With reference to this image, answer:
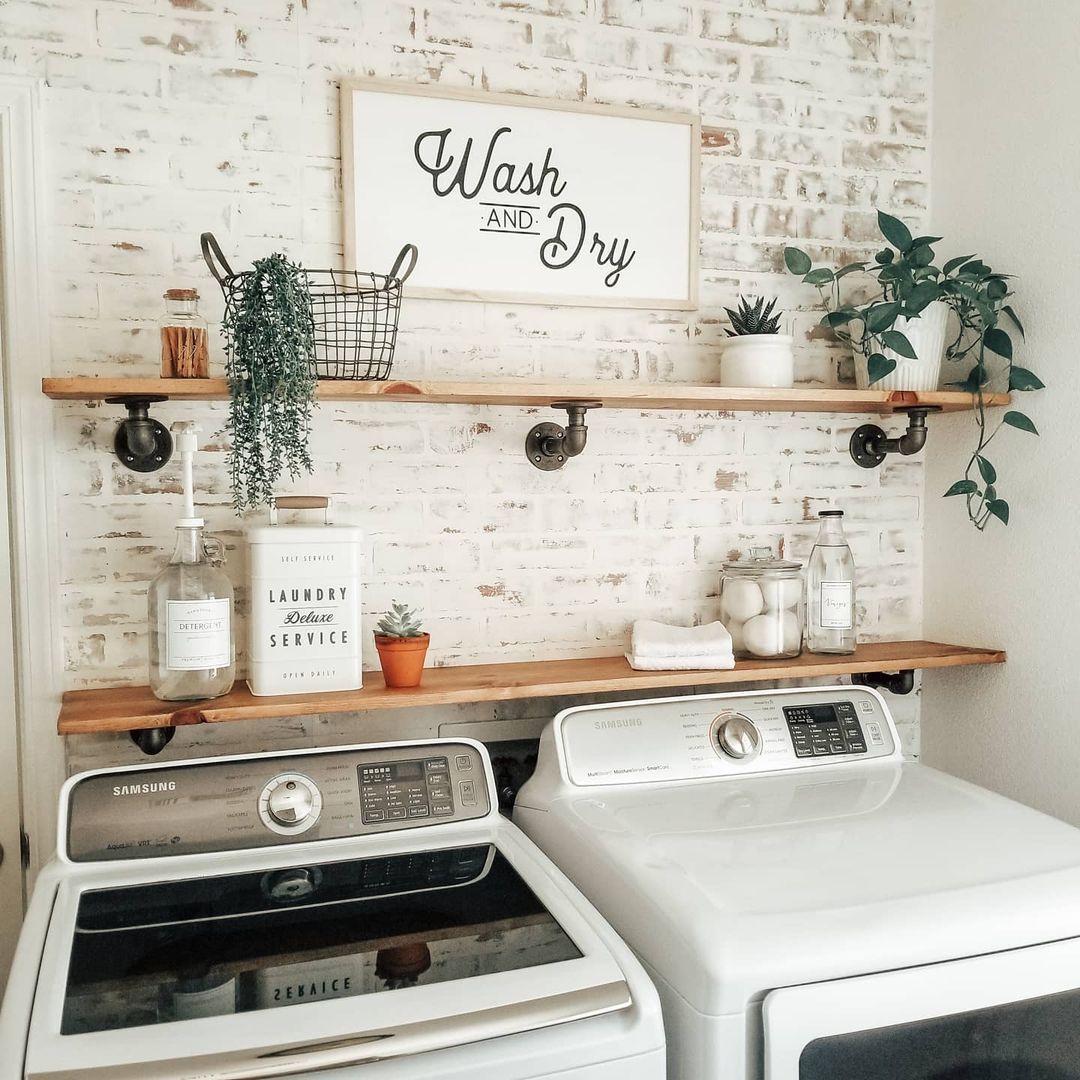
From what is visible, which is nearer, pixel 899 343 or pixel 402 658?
pixel 402 658

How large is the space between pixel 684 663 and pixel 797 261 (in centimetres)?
82

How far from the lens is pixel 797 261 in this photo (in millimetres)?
1949

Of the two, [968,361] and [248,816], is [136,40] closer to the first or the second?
[248,816]

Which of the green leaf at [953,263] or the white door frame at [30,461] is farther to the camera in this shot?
the green leaf at [953,263]

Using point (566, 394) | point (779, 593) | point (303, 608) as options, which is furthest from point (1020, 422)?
point (303, 608)

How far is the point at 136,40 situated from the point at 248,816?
1.26m

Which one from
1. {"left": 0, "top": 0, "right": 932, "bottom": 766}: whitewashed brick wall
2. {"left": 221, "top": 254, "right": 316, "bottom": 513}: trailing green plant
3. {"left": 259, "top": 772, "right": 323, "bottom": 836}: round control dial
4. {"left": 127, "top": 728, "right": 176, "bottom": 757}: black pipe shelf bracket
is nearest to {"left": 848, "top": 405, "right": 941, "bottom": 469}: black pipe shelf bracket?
{"left": 0, "top": 0, "right": 932, "bottom": 766}: whitewashed brick wall

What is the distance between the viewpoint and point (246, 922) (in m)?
1.29

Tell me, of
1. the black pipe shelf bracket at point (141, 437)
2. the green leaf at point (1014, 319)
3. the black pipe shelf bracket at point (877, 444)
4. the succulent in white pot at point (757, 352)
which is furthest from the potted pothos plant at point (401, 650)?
the green leaf at point (1014, 319)

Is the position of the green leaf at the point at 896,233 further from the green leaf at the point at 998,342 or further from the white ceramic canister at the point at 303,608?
the white ceramic canister at the point at 303,608

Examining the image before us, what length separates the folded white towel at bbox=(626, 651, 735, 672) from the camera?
5.84 feet

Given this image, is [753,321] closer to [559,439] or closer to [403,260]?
[559,439]

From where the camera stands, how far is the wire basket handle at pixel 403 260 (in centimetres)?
163

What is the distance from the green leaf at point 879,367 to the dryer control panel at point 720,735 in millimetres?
580
